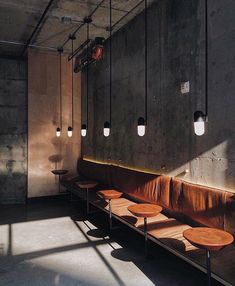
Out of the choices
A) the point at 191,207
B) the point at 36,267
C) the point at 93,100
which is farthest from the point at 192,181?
the point at 93,100

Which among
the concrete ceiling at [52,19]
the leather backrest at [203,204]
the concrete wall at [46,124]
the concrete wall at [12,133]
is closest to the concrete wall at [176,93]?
the leather backrest at [203,204]

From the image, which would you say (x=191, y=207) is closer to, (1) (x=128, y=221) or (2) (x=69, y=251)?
(1) (x=128, y=221)

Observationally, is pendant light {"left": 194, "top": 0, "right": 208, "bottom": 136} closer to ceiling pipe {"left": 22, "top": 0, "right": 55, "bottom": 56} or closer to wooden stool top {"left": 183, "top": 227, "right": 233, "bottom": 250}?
wooden stool top {"left": 183, "top": 227, "right": 233, "bottom": 250}

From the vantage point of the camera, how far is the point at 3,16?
18.2ft

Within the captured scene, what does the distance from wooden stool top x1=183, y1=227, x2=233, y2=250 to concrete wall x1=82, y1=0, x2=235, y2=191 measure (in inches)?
30.7

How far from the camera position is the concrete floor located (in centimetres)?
348

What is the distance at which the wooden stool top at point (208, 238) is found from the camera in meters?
2.60

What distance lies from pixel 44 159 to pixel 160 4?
4971 millimetres

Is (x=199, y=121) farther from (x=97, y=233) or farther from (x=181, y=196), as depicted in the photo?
(x=97, y=233)

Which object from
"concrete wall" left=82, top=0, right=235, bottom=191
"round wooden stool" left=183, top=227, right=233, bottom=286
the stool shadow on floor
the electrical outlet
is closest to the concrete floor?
the stool shadow on floor

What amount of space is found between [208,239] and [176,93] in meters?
2.39

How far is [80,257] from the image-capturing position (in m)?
4.12

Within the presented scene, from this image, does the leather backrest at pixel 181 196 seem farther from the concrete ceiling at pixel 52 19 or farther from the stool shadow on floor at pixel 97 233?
the concrete ceiling at pixel 52 19

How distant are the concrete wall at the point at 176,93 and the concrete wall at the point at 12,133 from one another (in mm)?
2680
